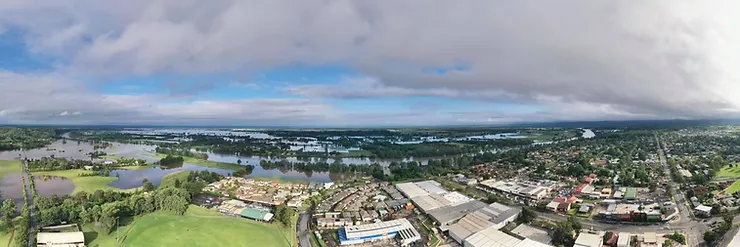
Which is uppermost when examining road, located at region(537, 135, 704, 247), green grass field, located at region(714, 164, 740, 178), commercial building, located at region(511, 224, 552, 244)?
green grass field, located at region(714, 164, 740, 178)

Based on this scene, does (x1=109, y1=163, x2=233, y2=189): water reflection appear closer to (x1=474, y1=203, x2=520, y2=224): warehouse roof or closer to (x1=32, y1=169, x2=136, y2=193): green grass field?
(x1=32, y1=169, x2=136, y2=193): green grass field

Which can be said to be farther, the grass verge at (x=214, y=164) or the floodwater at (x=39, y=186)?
the grass verge at (x=214, y=164)

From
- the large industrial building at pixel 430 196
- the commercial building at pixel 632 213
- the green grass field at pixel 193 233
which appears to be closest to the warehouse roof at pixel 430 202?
the large industrial building at pixel 430 196

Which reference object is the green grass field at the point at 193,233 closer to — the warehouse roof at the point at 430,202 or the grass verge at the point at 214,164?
the warehouse roof at the point at 430,202

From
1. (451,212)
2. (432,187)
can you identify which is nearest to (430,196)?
(432,187)

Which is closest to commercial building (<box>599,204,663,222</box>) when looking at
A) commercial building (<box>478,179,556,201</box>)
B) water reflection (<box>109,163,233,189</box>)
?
commercial building (<box>478,179,556,201</box>)

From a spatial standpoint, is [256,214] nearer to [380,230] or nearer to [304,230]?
[304,230]

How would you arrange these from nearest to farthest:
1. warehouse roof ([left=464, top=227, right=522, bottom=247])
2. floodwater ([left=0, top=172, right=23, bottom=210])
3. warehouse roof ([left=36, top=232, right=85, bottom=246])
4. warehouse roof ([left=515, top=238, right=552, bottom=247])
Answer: warehouse roof ([left=515, top=238, right=552, bottom=247]), warehouse roof ([left=464, top=227, right=522, bottom=247]), warehouse roof ([left=36, top=232, right=85, bottom=246]), floodwater ([left=0, top=172, right=23, bottom=210])
